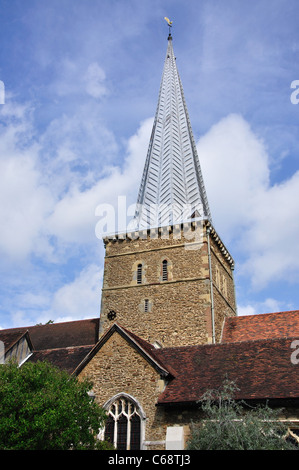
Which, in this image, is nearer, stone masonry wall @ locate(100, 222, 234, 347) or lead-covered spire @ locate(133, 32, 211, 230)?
stone masonry wall @ locate(100, 222, 234, 347)

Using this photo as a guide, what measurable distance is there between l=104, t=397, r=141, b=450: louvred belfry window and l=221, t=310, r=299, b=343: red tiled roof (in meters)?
8.08

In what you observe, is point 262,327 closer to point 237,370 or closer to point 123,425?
point 237,370

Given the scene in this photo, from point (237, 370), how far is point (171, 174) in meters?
16.2

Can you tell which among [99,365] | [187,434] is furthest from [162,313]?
[187,434]

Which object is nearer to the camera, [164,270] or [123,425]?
[123,425]

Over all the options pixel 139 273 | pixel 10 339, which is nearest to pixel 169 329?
pixel 139 273

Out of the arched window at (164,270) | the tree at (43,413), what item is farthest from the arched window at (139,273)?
the tree at (43,413)

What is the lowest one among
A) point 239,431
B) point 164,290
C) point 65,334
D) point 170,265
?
point 239,431

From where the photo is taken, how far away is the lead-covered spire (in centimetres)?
2695

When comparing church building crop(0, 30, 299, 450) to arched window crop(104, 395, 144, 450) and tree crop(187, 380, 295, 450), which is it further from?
tree crop(187, 380, 295, 450)

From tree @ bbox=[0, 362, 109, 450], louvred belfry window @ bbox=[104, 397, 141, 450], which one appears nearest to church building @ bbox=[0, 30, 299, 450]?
louvred belfry window @ bbox=[104, 397, 141, 450]

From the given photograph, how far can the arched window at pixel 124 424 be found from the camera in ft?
46.4

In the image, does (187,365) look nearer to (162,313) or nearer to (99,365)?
(99,365)

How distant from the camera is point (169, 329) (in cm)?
2161
